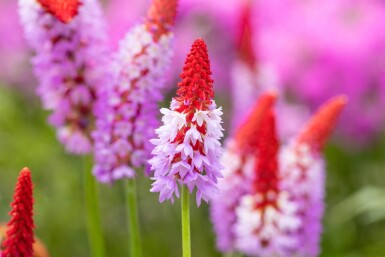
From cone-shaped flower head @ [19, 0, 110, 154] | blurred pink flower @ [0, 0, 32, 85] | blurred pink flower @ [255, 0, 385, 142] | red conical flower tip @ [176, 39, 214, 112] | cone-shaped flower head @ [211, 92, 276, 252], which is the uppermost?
blurred pink flower @ [0, 0, 32, 85]

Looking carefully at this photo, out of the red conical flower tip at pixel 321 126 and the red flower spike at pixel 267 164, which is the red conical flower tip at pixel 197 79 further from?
the red conical flower tip at pixel 321 126

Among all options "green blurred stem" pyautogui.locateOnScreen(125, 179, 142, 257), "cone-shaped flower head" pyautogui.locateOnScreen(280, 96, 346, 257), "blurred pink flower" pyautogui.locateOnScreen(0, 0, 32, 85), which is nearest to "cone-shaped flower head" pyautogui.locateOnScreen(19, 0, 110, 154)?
"green blurred stem" pyautogui.locateOnScreen(125, 179, 142, 257)

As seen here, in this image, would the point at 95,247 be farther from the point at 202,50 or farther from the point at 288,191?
the point at 202,50

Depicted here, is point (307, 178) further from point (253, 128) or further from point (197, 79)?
point (197, 79)

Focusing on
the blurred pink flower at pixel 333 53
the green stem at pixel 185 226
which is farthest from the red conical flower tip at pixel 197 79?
the blurred pink flower at pixel 333 53

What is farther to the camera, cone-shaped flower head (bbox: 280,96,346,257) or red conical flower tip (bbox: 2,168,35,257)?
cone-shaped flower head (bbox: 280,96,346,257)

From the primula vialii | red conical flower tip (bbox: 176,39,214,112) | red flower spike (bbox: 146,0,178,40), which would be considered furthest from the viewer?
the primula vialii

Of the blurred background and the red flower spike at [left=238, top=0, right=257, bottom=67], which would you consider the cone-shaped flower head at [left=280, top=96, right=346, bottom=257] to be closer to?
the red flower spike at [left=238, top=0, right=257, bottom=67]
